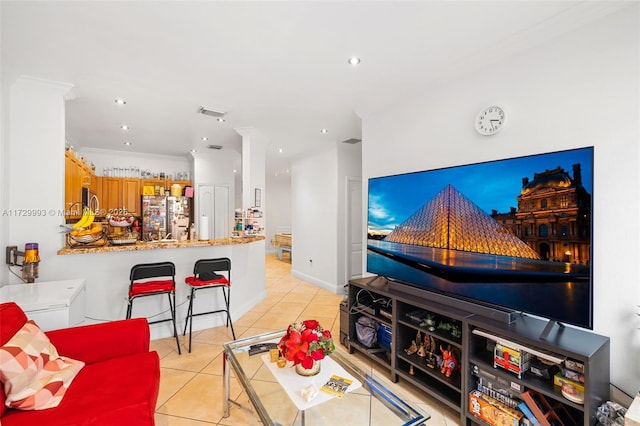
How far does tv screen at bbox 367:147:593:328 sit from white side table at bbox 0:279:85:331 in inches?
104

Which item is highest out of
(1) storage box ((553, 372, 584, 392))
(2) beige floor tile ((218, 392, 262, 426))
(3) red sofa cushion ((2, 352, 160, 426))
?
(1) storage box ((553, 372, 584, 392))

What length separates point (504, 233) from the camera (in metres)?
1.93

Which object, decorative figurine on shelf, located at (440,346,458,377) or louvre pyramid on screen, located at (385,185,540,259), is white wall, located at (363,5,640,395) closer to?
louvre pyramid on screen, located at (385,185,540,259)

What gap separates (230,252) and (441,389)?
2.76 meters

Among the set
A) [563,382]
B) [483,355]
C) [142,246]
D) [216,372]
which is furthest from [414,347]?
[142,246]

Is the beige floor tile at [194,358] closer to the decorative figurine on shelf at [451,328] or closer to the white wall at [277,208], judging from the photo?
the decorative figurine on shelf at [451,328]

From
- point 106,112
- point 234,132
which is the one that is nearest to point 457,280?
point 234,132

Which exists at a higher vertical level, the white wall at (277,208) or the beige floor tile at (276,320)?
the white wall at (277,208)

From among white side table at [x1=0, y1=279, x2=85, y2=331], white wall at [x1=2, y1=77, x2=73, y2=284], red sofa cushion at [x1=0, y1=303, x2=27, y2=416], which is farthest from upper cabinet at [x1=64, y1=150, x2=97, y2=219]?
red sofa cushion at [x1=0, y1=303, x2=27, y2=416]

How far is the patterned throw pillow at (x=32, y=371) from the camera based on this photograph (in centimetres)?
141

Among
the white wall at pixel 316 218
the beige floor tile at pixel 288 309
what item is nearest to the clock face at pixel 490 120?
the white wall at pixel 316 218

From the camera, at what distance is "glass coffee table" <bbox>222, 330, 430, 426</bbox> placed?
1.54 m

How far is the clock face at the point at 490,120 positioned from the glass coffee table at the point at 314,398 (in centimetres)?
201

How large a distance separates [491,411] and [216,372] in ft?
7.11
